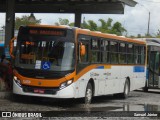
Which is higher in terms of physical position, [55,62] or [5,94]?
[55,62]

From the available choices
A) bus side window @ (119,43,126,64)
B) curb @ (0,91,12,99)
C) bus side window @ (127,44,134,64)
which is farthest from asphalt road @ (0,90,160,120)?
bus side window @ (127,44,134,64)

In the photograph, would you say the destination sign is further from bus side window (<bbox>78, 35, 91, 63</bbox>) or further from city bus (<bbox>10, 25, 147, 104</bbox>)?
bus side window (<bbox>78, 35, 91, 63</bbox>)

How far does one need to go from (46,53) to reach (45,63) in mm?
362

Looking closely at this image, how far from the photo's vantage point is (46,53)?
17.1m

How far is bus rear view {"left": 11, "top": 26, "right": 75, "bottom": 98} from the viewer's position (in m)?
16.9

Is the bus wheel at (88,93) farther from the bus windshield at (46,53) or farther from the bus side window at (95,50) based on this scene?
the bus windshield at (46,53)

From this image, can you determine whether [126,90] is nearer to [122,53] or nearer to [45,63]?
[122,53]

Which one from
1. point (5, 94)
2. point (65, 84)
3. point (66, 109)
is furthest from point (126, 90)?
point (66, 109)

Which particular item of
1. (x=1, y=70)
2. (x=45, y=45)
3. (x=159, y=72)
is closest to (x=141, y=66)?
(x=159, y=72)

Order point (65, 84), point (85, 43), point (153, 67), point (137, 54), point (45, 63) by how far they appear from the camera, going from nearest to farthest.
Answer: point (65, 84) < point (45, 63) < point (85, 43) < point (137, 54) < point (153, 67)

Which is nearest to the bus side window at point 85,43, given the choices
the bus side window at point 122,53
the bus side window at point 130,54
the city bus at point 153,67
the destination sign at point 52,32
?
the destination sign at point 52,32

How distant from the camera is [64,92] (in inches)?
662

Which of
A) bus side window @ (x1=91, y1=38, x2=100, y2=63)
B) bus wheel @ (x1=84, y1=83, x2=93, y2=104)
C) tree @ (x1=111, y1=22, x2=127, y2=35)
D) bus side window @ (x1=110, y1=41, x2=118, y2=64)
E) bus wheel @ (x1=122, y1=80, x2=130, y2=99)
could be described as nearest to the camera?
bus wheel @ (x1=84, y1=83, x2=93, y2=104)

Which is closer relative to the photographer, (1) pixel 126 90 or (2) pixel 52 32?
(2) pixel 52 32
